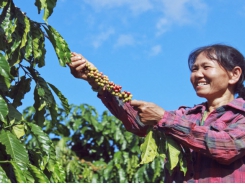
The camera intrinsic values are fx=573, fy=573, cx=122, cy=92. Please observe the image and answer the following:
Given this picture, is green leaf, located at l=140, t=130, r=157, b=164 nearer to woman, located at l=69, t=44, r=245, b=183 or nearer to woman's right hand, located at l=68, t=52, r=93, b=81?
woman, located at l=69, t=44, r=245, b=183

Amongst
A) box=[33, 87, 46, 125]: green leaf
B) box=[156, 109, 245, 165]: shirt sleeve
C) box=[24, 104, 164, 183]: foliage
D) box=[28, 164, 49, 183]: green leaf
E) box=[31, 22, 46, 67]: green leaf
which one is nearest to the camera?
box=[156, 109, 245, 165]: shirt sleeve

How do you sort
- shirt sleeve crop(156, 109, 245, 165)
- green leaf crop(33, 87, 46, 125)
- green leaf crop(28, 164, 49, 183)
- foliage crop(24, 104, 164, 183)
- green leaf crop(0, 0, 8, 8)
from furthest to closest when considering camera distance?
foliage crop(24, 104, 164, 183) → green leaf crop(33, 87, 46, 125) → green leaf crop(0, 0, 8, 8) → green leaf crop(28, 164, 49, 183) → shirt sleeve crop(156, 109, 245, 165)

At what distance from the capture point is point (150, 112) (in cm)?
204

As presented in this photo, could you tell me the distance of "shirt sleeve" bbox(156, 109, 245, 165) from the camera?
2006mm

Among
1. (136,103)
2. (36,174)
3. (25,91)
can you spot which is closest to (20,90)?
(25,91)

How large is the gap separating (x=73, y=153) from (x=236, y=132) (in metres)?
5.16

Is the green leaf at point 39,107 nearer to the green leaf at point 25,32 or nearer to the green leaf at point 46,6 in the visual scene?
the green leaf at point 25,32

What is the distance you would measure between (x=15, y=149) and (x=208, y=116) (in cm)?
75

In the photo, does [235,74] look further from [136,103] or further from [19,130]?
[19,130]

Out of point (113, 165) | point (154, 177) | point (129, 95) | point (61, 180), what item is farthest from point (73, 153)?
point (129, 95)

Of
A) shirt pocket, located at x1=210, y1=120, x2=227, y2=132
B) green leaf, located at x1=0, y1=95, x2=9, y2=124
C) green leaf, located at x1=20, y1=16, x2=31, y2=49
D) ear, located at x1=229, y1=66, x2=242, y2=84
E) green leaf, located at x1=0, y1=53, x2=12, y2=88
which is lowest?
shirt pocket, located at x1=210, y1=120, x2=227, y2=132

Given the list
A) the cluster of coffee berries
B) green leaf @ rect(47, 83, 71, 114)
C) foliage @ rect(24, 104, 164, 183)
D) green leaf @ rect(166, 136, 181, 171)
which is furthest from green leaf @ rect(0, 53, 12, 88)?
foliage @ rect(24, 104, 164, 183)

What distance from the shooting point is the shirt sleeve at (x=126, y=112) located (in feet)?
7.38

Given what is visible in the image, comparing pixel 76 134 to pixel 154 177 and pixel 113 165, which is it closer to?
pixel 113 165
